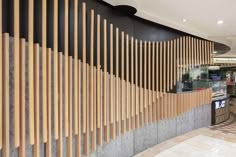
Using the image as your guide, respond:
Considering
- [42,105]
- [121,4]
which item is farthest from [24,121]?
[121,4]

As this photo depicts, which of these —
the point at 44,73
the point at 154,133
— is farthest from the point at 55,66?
the point at 154,133

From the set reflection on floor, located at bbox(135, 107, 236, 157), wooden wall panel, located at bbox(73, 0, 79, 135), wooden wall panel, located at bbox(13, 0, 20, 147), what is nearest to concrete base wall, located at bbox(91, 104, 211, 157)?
reflection on floor, located at bbox(135, 107, 236, 157)

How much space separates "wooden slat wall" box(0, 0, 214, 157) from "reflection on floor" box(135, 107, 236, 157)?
2.19 ft

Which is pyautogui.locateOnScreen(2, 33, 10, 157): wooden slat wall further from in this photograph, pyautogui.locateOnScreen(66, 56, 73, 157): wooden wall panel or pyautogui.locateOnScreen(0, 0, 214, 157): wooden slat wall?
pyautogui.locateOnScreen(66, 56, 73, 157): wooden wall panel

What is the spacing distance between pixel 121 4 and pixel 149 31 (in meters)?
1.21

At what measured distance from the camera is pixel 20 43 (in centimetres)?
208

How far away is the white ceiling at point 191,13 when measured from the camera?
3460 mm

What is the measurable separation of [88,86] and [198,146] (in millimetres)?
3219

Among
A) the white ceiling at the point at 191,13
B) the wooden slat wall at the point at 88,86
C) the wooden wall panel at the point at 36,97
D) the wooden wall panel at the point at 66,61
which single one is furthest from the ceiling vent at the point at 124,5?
the wooden wall panel at the point at 36,97

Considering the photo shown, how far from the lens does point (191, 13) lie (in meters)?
4.04

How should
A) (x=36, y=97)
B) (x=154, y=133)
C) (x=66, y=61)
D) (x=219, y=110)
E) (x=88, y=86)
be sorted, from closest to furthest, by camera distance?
(x=36, y=97) → (x=66, y=61) → (x=88, y=86) → (x=154, y=133) → (x=219, y=110)

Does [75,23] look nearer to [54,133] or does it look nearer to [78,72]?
[78,72]

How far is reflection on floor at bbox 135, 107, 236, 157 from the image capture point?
13.1 feet

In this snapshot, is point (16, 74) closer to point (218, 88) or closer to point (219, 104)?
point (219, 104)
